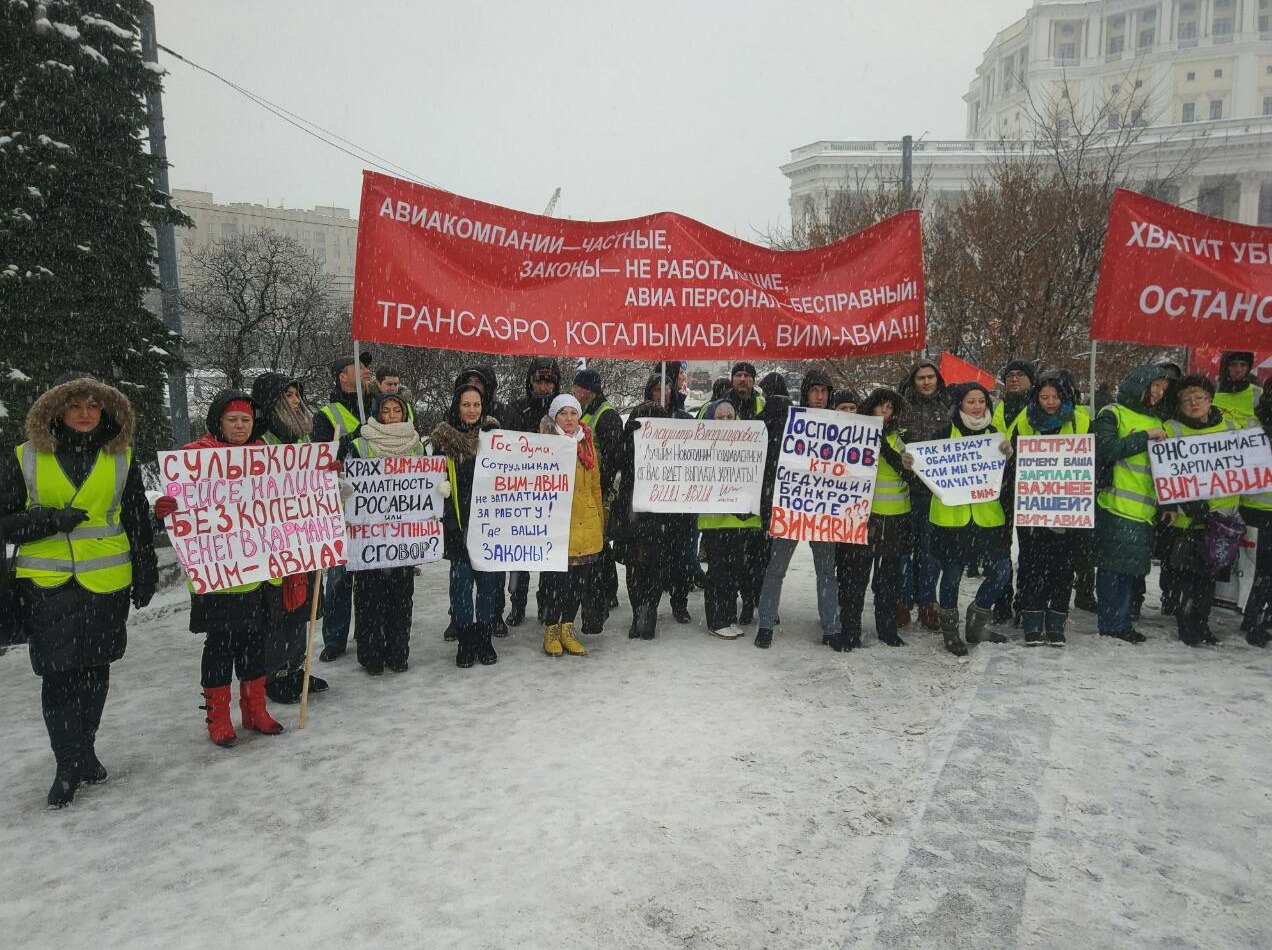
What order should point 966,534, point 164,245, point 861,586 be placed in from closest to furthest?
point 966,534
point 861,586
point 164,245

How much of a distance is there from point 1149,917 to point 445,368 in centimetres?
1328

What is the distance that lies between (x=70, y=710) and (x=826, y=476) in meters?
4.66

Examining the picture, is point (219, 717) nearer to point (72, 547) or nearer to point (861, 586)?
point (72, 547)

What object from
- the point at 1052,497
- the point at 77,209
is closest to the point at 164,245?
the point at 77,209

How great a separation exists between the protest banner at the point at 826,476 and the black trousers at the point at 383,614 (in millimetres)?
2570

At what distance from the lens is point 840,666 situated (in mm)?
5938

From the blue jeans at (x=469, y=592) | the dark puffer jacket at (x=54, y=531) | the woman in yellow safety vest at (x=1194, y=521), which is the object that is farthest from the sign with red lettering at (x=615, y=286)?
the woman in yellow safety vest at (x=1194, y=521)

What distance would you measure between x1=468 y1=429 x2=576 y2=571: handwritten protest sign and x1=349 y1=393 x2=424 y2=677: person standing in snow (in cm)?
48

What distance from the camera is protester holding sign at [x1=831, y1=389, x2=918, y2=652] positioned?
6.26 m

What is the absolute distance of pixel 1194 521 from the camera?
6230 mm

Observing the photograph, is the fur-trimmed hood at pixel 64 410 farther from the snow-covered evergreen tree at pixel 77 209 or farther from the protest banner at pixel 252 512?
the snow-covered evergreen tree at pixel 77 209

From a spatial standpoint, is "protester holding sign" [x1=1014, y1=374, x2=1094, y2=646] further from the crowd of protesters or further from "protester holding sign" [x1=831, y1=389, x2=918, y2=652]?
"protester holding sign" [x1=831, y1=389, x2=918, y2=652]

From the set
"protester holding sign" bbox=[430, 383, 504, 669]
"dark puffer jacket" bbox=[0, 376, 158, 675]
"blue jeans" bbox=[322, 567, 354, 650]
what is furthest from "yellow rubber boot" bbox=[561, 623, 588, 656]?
"dark puffer jacket" bbox=[0, 376, 158, 675]

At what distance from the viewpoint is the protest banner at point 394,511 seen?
18.2 ft
